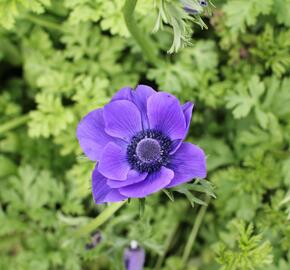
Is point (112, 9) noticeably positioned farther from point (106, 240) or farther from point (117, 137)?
point (106, 240)

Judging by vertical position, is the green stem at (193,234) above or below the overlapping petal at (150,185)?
below

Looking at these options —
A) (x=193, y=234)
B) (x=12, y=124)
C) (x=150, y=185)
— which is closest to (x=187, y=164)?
(x=150, y=185)

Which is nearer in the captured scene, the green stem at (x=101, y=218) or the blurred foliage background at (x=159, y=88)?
the green stem at (x=101, y=218)

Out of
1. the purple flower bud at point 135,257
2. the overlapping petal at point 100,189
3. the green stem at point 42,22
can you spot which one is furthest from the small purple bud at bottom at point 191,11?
the green stem at point 42,22

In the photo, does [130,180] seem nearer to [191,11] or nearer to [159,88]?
[191,11]

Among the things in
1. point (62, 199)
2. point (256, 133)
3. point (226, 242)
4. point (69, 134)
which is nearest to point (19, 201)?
point (62, 199)

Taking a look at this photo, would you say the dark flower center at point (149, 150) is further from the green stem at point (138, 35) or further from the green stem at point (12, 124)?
the green stem at point (12, 124)
